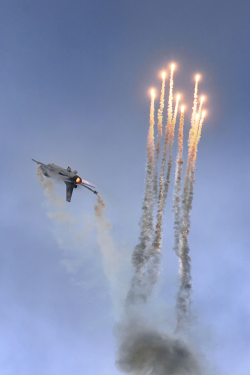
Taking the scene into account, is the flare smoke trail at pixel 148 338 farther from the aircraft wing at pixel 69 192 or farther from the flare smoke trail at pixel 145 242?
the aircraft wing at pixel 69 192

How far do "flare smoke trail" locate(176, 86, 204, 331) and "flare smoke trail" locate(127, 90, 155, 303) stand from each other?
327 inches

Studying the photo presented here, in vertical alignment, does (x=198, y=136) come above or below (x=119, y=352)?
above

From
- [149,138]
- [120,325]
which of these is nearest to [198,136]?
[149,138]

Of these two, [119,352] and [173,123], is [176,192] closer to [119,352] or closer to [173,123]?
[173,123]

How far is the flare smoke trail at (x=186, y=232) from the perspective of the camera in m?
73.8

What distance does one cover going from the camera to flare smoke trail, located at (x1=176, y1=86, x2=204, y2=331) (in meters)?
73.8

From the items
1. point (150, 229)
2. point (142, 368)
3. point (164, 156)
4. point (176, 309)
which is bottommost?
point (142, 368)

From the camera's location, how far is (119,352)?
84.0 m

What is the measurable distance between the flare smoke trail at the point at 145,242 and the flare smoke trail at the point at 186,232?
831 cm

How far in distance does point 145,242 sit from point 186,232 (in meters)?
11.0

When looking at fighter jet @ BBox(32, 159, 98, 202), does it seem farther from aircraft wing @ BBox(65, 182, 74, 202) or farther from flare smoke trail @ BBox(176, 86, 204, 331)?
flare smoke trail @ BBox(176, 86, 204, 331)

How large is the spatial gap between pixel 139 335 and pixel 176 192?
142 ft

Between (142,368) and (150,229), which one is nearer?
(150,229)

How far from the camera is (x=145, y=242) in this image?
7694 cm
